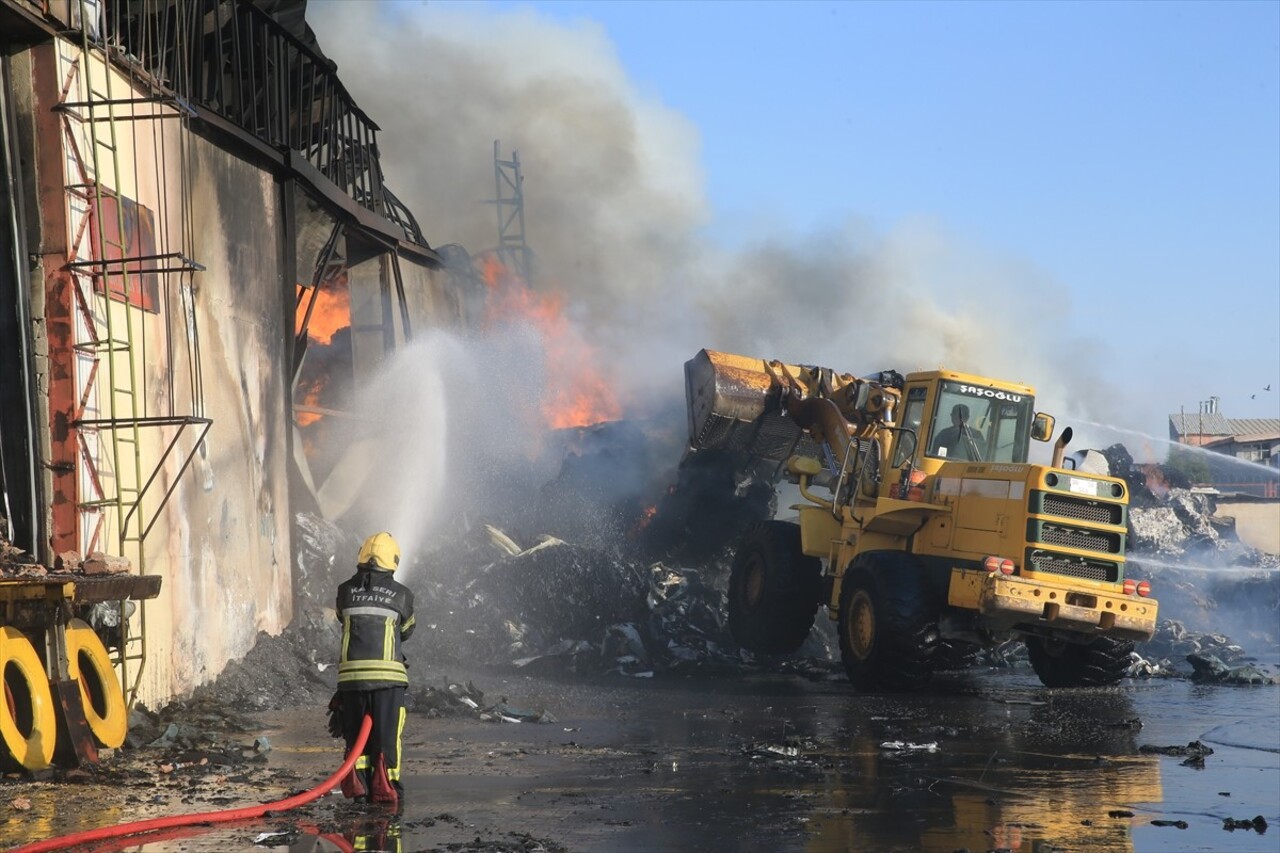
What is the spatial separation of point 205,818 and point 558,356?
18.3 m

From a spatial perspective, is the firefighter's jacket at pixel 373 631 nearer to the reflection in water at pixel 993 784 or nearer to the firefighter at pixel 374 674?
the firefighter at pixel 374 674

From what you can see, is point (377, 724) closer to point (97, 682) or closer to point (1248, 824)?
point (97, 682)

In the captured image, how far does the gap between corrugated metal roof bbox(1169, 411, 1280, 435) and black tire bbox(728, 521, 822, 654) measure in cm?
7463

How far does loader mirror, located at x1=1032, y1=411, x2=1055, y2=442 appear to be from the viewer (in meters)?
14.4

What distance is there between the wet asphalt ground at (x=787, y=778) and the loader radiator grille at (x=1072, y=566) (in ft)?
4.07

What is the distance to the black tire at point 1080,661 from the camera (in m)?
14.6

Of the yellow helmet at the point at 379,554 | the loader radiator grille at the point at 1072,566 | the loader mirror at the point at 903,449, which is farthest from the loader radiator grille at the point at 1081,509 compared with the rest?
the yellow helmet at the point at 379,554

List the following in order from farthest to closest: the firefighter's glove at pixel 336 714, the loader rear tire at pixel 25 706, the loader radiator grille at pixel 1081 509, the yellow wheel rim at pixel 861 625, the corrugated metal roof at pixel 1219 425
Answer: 1. the corrugated metal roof at pixel 1219 425
2. the yellow wheel rim at pixel 861 625
3. the loader radiator grille at pixel 1081 509
4. the loader rear tire at pixel 25 706
5. the firefighter's glove at pixel 336 714

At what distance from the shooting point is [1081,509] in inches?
531

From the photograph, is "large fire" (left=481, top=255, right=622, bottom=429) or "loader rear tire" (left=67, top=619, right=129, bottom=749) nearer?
"loader rear tire" (left=67, top=619, right=129, bottom=749)

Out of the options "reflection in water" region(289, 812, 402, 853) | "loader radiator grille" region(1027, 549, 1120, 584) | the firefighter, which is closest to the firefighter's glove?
the firefighter

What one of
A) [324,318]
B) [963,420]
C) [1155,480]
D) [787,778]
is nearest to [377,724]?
[787,778]

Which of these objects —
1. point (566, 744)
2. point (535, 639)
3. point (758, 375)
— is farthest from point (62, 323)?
point (758, 375)

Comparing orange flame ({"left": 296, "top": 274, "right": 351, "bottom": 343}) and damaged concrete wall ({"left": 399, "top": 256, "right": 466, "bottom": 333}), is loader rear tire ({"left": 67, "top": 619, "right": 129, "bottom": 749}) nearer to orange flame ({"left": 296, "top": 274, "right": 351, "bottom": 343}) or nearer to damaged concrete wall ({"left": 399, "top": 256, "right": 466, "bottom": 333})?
orange flame ({"left": 296, "top": 274, "right": 351, "bottom": 343})
